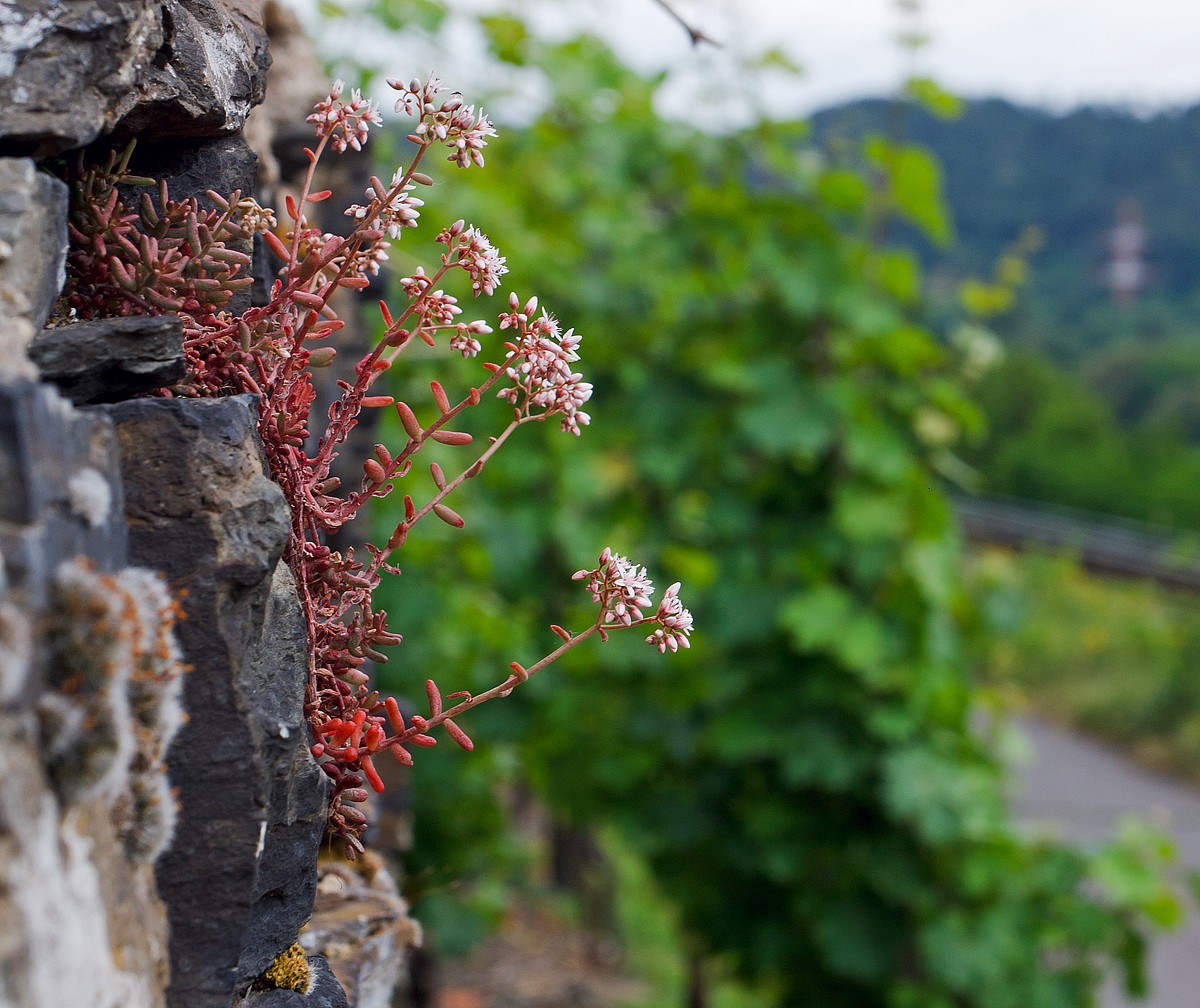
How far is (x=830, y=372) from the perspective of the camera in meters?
4.54

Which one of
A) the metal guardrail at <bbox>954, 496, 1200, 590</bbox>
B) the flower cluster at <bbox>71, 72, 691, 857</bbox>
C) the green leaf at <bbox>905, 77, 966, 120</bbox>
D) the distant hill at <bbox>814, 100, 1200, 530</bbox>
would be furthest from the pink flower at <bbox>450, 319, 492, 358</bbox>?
the distant hill at <bbox>814, 100, 1200, 530</bbox>

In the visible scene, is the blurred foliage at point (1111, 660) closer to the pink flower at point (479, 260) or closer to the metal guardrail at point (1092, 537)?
the metal guardrail at point (1092, 537)

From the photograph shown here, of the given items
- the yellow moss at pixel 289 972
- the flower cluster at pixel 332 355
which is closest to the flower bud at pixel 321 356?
the flower cluster at pixel 332 355

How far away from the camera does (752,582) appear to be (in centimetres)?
457

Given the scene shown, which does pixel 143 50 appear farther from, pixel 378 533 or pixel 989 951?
pixel 989 951

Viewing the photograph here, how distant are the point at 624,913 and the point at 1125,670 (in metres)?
7.69

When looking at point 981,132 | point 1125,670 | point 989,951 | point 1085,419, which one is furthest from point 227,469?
point 981,132

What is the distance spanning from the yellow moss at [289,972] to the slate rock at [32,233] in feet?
2.51

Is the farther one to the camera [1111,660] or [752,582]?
[1111,660]

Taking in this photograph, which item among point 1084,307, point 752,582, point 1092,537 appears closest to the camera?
point 752,582

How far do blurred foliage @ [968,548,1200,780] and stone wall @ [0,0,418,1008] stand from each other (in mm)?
9557

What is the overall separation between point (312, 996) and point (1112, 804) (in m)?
10.7

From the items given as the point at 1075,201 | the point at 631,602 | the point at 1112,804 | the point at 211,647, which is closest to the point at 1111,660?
the point at 1112,804

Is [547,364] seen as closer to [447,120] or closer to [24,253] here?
[447,120]
